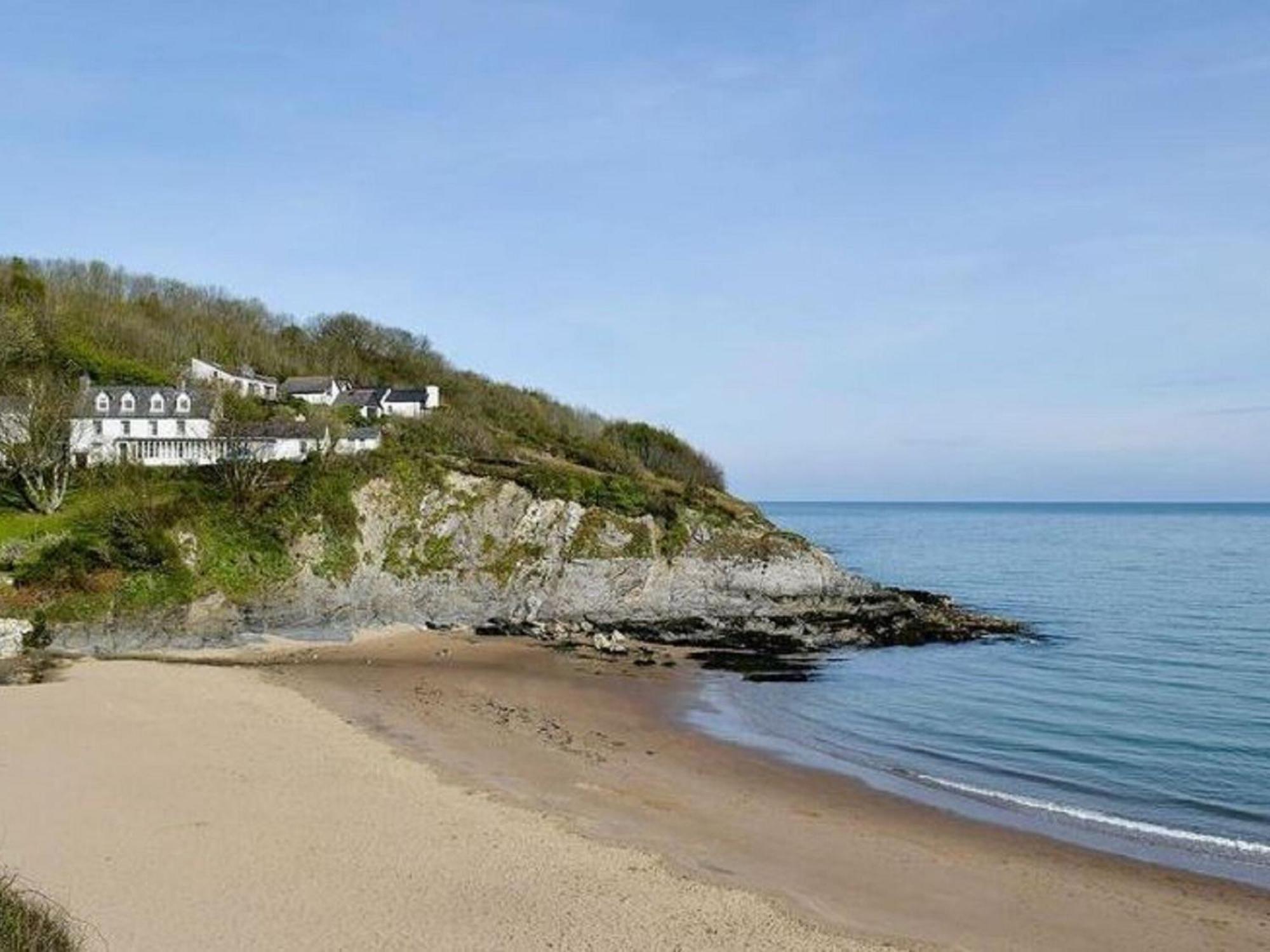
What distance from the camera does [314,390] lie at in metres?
74.8

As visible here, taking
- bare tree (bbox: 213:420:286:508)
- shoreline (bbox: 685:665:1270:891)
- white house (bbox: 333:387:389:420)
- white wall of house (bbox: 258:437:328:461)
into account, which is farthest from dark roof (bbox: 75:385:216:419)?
shoreline (bbox: 685:665:1270:891)

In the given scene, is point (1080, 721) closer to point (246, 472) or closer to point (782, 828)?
point (782, 828)

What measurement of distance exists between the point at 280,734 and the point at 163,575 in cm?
1845

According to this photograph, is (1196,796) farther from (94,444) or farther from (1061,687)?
(94,444)

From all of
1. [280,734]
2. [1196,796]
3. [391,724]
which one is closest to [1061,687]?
[1196,796]

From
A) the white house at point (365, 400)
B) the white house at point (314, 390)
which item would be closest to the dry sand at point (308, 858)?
the white house at point (365, 400)

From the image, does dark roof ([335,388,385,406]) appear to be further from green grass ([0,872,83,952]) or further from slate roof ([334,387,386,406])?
green grass ([0,872,83,952])

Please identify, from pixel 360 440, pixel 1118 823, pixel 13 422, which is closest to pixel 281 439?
pixel 360 440

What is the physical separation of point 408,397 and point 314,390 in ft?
23.8

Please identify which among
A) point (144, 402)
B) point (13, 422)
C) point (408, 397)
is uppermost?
point (408, 397)

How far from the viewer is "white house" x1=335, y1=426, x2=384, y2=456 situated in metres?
53.8

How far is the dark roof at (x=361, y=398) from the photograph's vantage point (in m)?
74.3

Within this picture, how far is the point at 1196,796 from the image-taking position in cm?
2203

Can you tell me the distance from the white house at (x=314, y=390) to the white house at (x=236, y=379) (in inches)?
47.8
